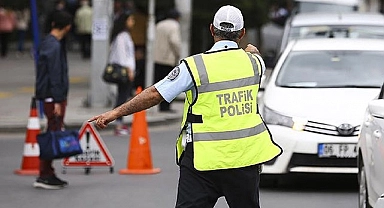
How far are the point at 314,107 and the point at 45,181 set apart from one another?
2.82m

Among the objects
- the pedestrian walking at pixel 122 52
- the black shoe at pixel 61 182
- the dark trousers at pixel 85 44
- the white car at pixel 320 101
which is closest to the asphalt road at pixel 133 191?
the black shoe at pixel 61 182

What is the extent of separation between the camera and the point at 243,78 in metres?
6.36

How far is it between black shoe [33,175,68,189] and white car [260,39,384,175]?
214 cm

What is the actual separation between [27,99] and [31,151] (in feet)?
27.8

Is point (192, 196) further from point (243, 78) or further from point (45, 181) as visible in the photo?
point (45, 181)

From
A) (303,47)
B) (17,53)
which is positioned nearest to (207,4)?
(17,53)

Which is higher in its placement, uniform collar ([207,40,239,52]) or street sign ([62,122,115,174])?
uniform collar ([207,40,239,52])

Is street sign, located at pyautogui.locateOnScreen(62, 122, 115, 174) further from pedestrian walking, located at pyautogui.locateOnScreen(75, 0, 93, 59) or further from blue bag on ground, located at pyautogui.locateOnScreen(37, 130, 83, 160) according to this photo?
pedestrian walking, located at pyautogui.locateOnScreen(75, 0, 93, 59)

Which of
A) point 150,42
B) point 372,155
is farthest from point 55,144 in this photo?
point 150,42

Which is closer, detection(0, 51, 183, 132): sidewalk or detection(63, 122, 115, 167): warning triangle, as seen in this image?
detection(63, 122, 115, 167): warning triangle

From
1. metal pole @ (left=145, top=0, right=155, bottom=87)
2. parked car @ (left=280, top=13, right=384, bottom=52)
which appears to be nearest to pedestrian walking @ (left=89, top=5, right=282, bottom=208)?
parked car @ (left=280, top=13, right=384, bottom=52)

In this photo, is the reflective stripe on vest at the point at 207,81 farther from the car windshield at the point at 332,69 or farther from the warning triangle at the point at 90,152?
the warning triangle at the point at 90,152

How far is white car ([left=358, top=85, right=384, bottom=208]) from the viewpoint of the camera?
7699 millimetres

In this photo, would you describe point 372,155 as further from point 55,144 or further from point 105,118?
point 55,144
